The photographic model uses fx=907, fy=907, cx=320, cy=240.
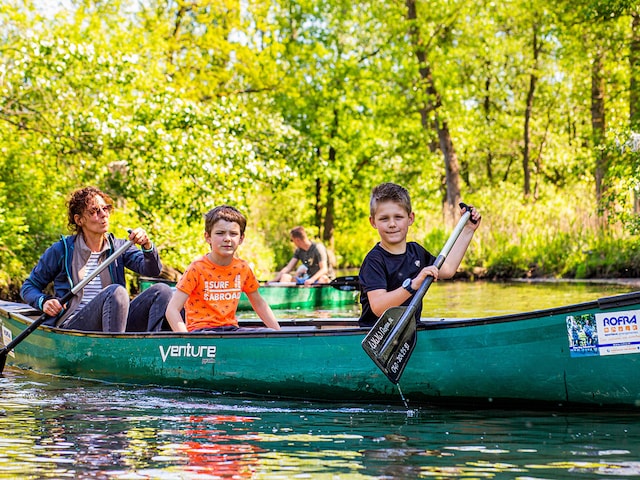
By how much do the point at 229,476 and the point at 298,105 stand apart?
22.7 m

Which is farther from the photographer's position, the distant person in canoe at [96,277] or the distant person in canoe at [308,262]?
the distant person in canoe at [308,262]

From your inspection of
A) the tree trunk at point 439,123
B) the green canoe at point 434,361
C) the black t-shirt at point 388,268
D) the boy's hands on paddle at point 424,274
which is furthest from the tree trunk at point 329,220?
the boy's hands on paddle at point 424,274

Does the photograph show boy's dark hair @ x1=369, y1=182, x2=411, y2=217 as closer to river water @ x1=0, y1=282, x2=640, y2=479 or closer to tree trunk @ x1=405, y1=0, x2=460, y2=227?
river water @ x1=0, y1=282, x2=640, y2=479

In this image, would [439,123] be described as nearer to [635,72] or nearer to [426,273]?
[635,72]

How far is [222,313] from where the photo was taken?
19.7 ft

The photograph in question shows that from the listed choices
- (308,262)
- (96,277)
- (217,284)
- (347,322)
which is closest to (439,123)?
(308,262)

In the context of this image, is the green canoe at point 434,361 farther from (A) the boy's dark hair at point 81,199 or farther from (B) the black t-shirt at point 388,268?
A: (A) the boy's dark hair at point 81,199

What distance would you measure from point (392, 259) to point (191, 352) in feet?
5.34

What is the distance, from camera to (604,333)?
4539 mm

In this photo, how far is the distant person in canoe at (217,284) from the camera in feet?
18.7

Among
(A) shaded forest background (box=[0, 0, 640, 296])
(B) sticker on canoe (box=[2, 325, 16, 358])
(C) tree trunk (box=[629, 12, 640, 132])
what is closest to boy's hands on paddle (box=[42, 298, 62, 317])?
(B) sticker on canoe (box=[2, 325, 16, 358])

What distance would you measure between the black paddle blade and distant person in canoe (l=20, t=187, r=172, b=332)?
6.76 feet

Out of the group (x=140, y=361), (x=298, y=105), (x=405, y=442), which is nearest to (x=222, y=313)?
(x=140, y=361)

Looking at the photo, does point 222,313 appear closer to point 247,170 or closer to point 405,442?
point 405,442
